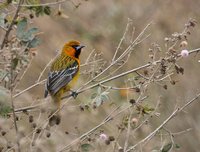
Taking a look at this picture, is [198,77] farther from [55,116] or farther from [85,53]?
[55,116]

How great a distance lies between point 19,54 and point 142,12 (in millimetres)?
6794

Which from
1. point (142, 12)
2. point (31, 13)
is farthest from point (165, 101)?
point (31, 13)

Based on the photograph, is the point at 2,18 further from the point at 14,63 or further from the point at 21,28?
the point at 14,63

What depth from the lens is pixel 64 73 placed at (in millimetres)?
6855

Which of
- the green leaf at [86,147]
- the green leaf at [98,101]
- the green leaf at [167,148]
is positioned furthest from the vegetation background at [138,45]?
the green leaf at [86,147]

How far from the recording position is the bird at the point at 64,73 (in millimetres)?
6281

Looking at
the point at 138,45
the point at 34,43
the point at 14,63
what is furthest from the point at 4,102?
the point at 138,45

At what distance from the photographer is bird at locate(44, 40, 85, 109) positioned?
20.6 feet

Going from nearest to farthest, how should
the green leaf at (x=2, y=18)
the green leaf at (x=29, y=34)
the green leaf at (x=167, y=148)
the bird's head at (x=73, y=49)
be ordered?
the green leaf at (x=29, y=34)
the green leaf at (x=2, y=18)
the green leaf at (x=167, y=148)
the bird's head at (x=73, y=49)

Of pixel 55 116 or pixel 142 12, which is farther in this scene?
pixel 142 12

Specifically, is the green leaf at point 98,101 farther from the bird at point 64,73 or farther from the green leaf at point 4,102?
the bird at point 64,73

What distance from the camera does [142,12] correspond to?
10.7 metres

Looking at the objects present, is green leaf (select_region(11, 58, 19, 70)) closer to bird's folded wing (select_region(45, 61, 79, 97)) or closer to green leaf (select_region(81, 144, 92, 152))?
green leaf (select_region(81, 144, 92, 152))

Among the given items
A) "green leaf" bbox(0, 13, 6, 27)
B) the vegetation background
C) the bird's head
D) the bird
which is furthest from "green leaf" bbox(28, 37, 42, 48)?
the vegetation background
